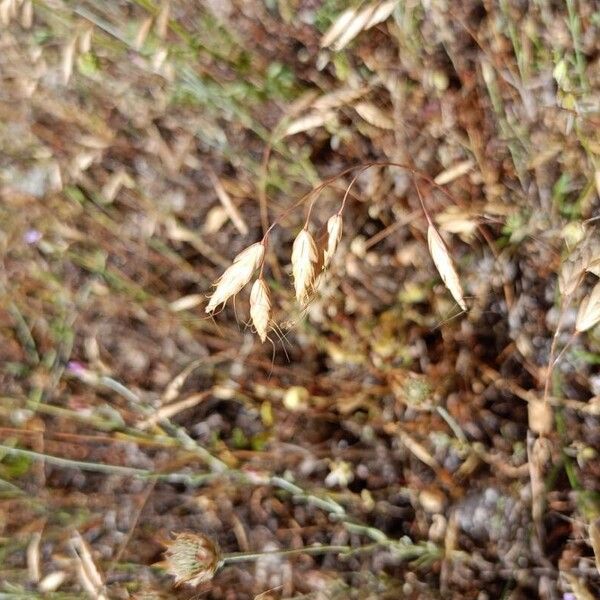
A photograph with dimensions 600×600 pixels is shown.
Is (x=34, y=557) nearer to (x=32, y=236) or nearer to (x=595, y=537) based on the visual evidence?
(x=32, y=236)

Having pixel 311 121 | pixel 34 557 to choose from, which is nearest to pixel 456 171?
pixel 311 121

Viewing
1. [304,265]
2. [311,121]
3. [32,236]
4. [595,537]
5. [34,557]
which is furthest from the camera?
[32,236]

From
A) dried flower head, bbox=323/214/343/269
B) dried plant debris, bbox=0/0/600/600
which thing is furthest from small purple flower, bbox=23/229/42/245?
dried flower head, bbox=323/214/343/269

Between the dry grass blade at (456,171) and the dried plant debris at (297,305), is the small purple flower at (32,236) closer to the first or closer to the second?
the dried plant debris at (297,305)

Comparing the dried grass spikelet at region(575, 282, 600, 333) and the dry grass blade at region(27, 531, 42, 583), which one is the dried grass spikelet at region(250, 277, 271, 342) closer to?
the dried grass spikelet at region(575, 282, 600, 333)

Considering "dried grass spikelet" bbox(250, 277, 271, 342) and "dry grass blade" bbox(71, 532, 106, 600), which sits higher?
"dried grass spikelet" bbox(250, 277, 271, 342)

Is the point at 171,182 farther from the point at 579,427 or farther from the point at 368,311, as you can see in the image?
the point at 579,427
